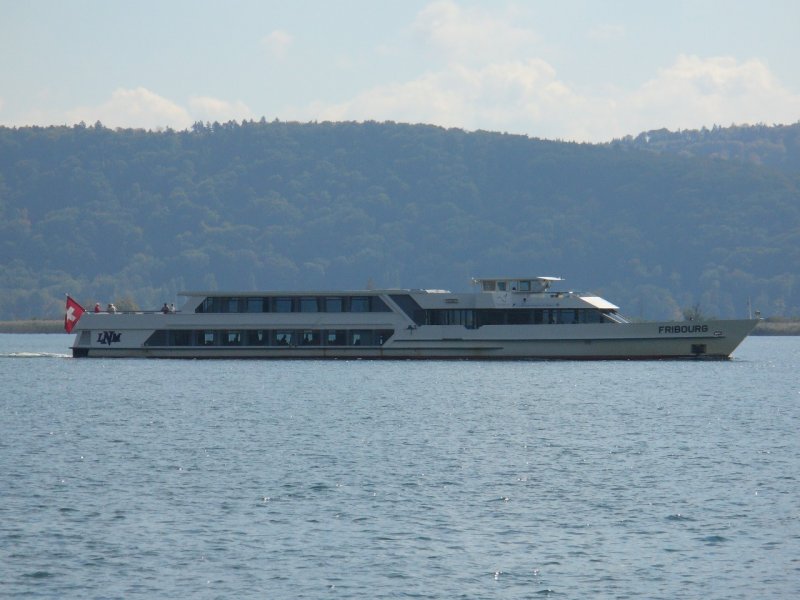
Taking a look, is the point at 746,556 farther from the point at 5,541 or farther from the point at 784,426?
the point at 784,426

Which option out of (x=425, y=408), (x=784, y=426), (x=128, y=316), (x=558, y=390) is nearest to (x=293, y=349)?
(x=128, y=316)

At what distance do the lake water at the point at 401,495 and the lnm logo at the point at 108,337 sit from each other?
80.3 ft

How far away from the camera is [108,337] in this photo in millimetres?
92750

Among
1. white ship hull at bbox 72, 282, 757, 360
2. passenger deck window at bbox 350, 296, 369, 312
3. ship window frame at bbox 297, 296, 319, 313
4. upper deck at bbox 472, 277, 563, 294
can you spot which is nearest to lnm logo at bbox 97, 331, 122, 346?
white ship hull at bbox 72, 282, 757, 360

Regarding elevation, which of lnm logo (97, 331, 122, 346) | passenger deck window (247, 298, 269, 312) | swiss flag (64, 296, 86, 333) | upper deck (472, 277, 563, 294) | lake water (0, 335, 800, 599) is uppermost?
upper deck (472, 277, 563, 294)

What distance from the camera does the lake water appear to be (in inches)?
1072

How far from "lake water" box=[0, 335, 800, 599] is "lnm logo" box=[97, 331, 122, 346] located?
80.3 feet

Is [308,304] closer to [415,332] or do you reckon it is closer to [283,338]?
[283,338]

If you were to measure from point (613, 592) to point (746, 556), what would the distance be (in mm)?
4075

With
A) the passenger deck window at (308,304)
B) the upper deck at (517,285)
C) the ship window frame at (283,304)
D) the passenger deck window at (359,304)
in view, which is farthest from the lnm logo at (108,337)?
the upper deck at (517,285)

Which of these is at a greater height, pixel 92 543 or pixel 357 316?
pixel 357 316

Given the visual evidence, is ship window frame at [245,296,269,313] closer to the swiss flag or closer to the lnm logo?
the lnm logo

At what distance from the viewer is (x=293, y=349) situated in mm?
89625

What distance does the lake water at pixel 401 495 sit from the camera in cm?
2723
